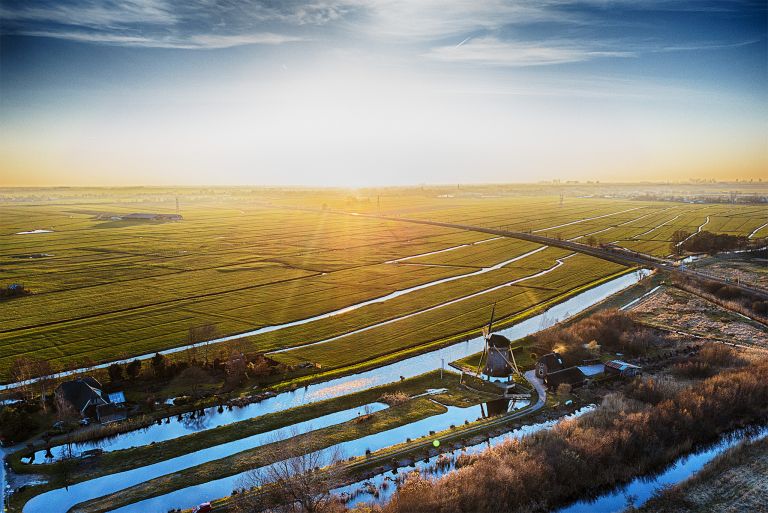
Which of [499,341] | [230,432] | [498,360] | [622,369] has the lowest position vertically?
[230,432]

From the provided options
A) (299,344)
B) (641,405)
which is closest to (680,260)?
(641,405)

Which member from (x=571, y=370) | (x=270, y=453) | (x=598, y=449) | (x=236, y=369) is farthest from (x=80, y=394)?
(x=571, y=370)

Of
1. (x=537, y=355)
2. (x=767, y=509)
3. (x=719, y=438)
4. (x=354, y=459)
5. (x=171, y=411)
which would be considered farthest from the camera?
(x=537, y=355)

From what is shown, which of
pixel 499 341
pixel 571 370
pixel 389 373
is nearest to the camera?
pixel 571 370

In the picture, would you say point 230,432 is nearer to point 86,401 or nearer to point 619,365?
point 86,401

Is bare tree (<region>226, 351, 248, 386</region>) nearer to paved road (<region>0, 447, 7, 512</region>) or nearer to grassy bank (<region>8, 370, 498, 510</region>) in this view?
grassy bank (<region>8, 370, 498, 510</region>)

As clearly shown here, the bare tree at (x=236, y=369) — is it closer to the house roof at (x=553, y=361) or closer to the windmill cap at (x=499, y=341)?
the windmill cap at (x=499, y=341)

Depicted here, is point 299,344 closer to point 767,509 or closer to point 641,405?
point 641,405

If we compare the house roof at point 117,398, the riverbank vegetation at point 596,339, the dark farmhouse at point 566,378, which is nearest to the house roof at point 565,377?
the dark farmhouse at point 566,378
